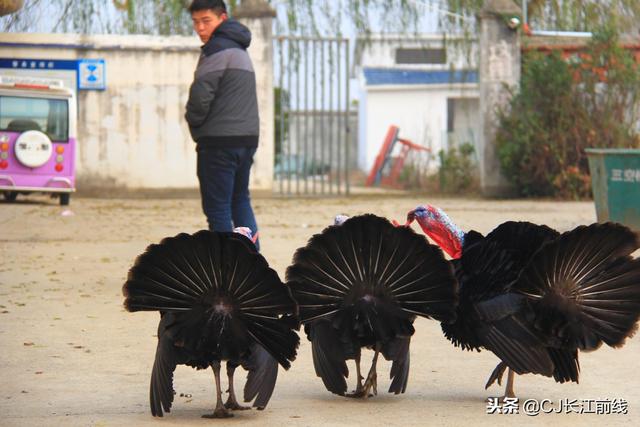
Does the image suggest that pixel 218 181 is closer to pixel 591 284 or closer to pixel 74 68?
pixel 591 284

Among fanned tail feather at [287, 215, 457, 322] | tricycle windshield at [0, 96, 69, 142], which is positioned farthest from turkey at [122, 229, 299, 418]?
tricycle windshield at [0, 96, 69, 142]

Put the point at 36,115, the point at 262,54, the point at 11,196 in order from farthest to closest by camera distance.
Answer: the point at 262,54 < the point at 11,196 < the point at 36,115

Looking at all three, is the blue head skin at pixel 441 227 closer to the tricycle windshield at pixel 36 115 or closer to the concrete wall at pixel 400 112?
the tricycle windshield at pixel 36 115

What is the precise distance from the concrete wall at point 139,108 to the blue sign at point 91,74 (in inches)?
4.3

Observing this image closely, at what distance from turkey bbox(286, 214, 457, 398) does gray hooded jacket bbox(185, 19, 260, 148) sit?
3307 millimetres

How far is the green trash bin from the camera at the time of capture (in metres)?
12.7

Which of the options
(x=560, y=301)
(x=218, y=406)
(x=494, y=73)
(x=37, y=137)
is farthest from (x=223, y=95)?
(x=494, y=73)

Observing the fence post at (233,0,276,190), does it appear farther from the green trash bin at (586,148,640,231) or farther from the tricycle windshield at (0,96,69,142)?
the green trash bin at (586,148,640,231)

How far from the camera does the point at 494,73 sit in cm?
2120

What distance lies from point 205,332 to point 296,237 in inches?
341

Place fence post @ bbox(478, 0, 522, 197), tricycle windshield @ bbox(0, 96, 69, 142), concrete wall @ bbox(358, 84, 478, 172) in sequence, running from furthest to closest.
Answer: concrete wall @ bbox(358, 84, 478, 172)
fence post @ bbox(478, 0, 522, 197)
tricycle windshield @ bbox(0, 96, 69, 142)

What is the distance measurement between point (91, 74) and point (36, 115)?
70.7 inches

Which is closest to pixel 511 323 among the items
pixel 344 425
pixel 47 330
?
pixel 344 425

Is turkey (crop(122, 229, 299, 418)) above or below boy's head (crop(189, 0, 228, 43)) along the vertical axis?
below
